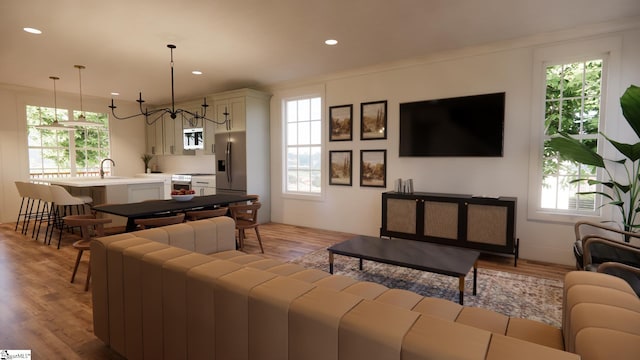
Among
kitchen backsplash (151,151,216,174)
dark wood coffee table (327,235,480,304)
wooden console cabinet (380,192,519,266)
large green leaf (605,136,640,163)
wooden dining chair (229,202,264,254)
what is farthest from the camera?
kitchen backsplash (151,151,216,174)

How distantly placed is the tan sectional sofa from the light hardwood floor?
44 cm

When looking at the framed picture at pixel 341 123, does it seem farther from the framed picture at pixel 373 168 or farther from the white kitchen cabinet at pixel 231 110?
the white kitchen cabinet at pixel 231 110

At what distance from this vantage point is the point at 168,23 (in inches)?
136

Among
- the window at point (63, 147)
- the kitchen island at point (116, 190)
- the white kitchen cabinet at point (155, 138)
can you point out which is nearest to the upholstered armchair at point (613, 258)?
the kitchen island at point (116, 190)

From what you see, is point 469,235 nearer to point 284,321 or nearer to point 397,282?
point 397,282

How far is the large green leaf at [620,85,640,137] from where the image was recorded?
2.87 m

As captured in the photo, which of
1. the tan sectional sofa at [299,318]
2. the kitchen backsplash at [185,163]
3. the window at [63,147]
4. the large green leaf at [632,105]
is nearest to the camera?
the tan sectional sofa at [299,318]

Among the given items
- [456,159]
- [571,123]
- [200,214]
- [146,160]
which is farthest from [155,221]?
[146,160]

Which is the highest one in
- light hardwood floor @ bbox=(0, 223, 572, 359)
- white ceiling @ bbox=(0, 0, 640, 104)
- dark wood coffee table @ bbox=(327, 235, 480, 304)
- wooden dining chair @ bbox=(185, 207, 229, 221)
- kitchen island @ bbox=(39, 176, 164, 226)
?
white ceiling @ bbox=(0, 0, 640, 104)

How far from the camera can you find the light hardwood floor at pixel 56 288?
2264 millimetres

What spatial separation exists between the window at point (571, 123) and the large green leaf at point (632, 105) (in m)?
0.81

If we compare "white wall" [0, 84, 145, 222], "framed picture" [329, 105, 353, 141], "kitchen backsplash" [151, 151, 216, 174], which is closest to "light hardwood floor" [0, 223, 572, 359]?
"white wall" [0, 84, 145, 222]

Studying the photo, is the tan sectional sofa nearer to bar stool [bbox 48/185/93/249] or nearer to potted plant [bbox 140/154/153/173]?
bar stool [bbox 48/185/93/249]

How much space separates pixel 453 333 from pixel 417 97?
4.41 m
